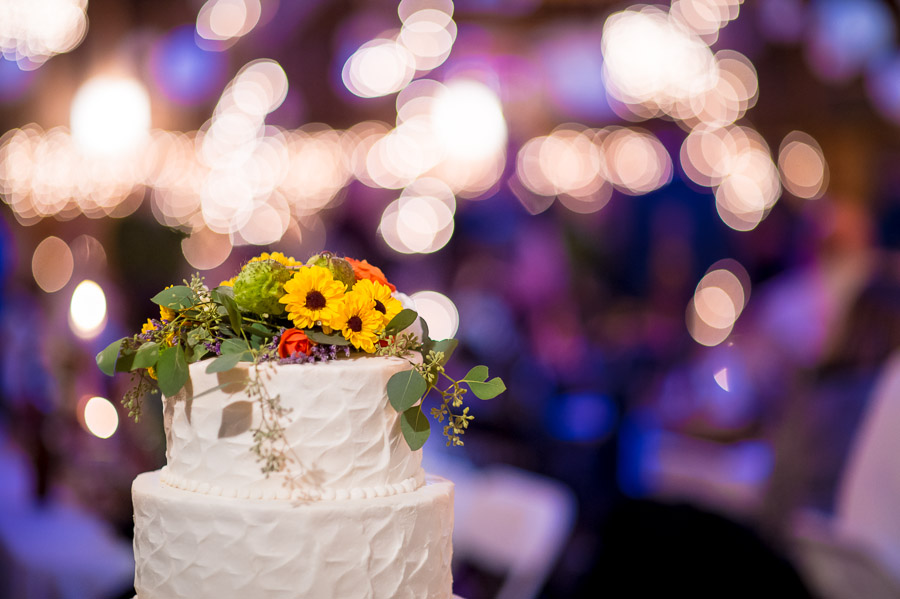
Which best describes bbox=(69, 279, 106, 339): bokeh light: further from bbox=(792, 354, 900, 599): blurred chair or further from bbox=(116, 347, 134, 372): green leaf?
bbox=(792, 354, 900, 599): blurred chair

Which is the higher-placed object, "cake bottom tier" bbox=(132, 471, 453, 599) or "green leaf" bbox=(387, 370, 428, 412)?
"green leaf" bbox=(387, 370, 428, 412)

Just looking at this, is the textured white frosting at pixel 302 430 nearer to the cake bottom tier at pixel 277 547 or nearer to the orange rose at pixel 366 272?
the cake bottom tier at pixel 277 547

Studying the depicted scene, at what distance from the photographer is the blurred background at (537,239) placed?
3928 millimetres

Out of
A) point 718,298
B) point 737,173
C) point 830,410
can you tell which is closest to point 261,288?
point 830,410

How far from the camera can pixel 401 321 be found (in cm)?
166

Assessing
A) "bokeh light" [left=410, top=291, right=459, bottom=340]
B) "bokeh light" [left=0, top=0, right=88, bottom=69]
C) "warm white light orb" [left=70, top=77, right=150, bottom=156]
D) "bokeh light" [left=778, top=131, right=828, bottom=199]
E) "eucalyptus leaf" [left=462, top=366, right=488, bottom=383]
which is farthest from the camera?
"bokeh light" [left=778, top=131, right=828, bottom=199]

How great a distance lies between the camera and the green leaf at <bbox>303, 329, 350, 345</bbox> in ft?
5.20

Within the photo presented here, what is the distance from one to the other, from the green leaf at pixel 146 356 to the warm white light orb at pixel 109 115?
5181 millimetres

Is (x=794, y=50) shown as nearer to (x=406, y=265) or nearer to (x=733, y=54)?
(x=733, y=54)

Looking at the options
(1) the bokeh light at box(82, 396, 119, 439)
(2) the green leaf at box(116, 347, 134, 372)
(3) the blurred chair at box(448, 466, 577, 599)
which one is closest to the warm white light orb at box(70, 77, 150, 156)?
(1) the bokeh light at box(82, 396, 119, 439)

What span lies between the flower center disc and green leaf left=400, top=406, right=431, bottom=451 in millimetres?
286

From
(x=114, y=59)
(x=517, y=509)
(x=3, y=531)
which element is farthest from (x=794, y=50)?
(x=3, y=531)

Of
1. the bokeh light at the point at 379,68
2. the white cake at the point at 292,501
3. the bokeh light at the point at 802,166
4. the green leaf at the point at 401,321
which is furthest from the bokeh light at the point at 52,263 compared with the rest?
the bokeh light at the point at 802,166

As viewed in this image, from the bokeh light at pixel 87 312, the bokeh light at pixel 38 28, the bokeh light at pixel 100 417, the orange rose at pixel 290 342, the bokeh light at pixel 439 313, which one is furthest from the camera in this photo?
the bokeh light at pixel 439 313
